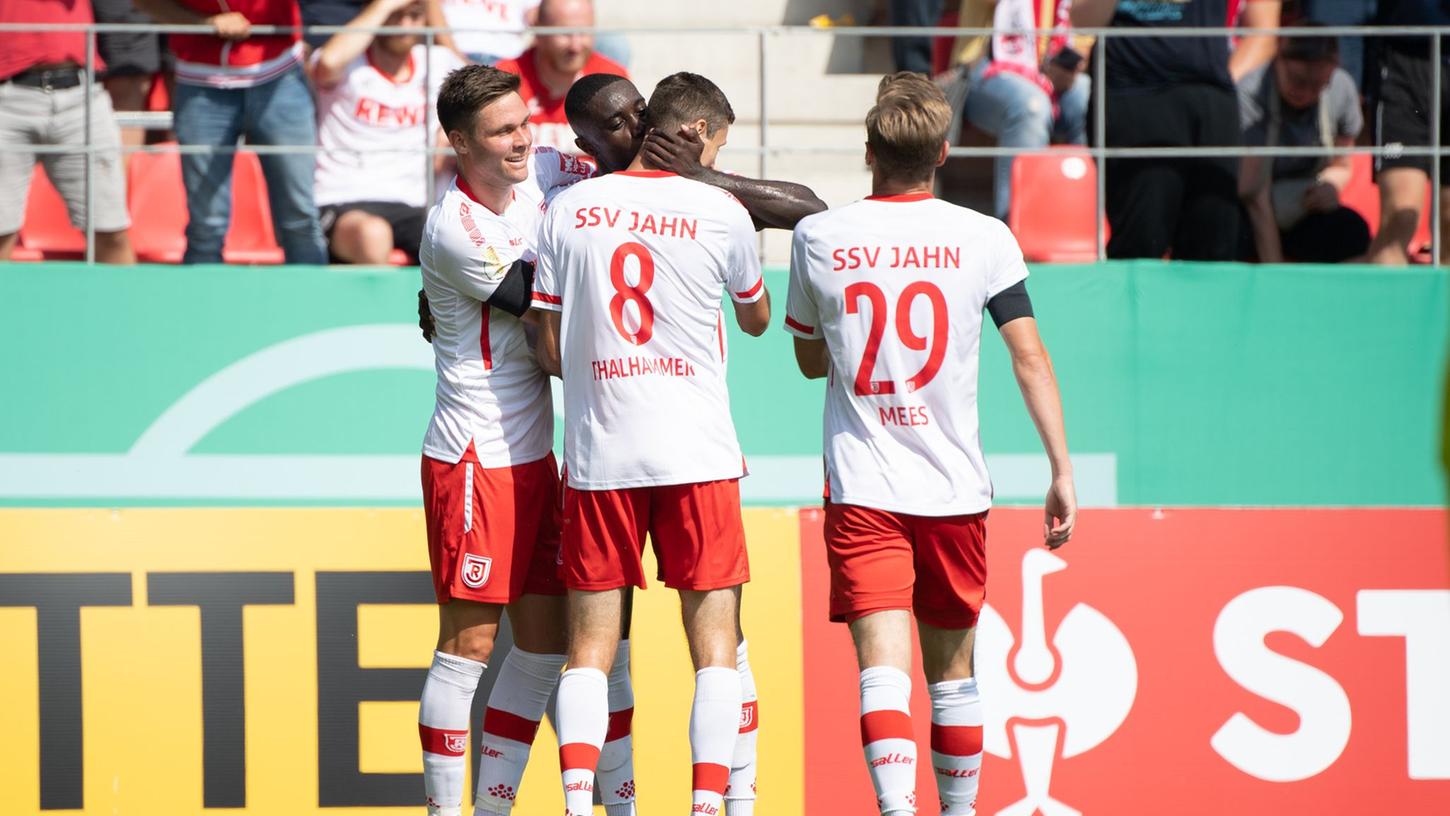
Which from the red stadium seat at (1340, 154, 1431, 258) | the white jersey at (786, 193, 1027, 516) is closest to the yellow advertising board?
the white jersey at (786, 193, 1027, 516)

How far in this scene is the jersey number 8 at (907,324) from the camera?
4.12m

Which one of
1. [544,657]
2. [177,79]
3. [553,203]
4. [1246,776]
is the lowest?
[1246,776]

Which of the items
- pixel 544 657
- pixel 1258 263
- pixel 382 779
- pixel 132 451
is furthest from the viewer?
pixel 1258 263

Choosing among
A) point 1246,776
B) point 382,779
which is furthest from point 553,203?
point 1246,776

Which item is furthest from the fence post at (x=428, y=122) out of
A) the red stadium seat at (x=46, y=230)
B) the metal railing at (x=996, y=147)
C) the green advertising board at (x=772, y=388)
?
the red stadium seat at (x=46, y=230)

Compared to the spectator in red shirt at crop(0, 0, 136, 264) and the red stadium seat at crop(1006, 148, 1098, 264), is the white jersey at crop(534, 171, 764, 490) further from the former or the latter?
the spectator in red shirt at crop(0, 0, 136, 264)

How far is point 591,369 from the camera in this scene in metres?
4.13

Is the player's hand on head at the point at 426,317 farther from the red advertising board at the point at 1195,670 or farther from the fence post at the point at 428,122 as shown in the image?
the fence post at the point at 428,122

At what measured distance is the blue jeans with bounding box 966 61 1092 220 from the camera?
728 centimetres

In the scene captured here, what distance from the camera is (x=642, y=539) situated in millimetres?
4164

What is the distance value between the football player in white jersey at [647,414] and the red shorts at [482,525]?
0.84 ft

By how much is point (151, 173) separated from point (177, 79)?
1.50 ft

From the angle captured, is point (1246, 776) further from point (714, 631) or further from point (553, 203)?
point (553, 203)

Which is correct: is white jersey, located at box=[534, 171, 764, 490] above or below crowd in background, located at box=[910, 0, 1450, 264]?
below
